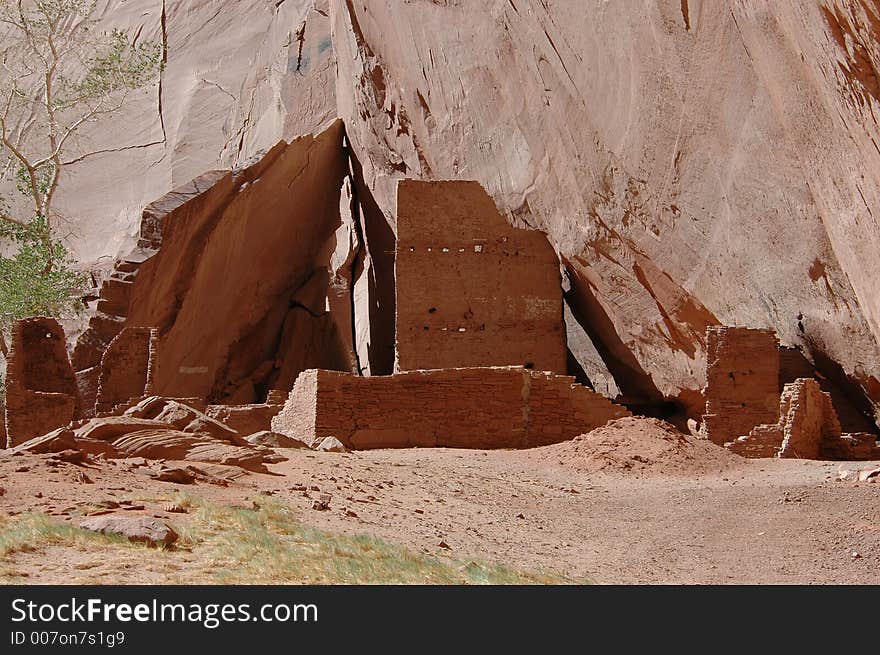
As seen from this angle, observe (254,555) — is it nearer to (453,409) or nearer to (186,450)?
(186,450)

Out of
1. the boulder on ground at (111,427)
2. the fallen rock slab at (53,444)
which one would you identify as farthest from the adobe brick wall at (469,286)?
the fallen rock slab at (53,444)

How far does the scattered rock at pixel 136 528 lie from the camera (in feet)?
21.1

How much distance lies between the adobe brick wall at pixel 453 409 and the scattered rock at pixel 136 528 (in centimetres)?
827

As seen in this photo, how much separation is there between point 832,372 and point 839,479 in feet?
20.9

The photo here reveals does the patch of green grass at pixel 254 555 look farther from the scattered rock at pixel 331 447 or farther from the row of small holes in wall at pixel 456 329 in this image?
the row of small holes in wall at pixel 456 329

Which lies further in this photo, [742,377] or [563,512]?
[742,377]

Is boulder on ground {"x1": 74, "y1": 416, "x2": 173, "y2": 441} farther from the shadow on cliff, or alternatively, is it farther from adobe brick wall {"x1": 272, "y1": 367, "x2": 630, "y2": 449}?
the shadow on cliff

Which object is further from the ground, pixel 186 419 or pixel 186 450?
pixel 186 419

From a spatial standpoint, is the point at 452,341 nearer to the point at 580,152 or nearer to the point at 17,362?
the point at 580,152

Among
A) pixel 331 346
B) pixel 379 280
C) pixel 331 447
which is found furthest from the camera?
pixel 331 346

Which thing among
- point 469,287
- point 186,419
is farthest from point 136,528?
point 469,287

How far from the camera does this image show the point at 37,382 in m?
16.5

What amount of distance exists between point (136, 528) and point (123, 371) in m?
12.7

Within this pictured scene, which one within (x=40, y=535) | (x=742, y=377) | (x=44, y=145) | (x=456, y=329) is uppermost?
(x=44, y=145)
